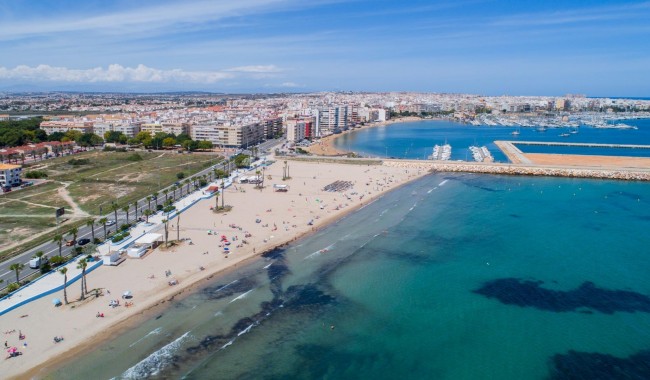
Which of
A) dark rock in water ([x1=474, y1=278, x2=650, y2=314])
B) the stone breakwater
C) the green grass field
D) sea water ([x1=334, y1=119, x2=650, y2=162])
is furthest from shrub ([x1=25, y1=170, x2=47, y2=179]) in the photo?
dark rock in water ([x1=474, y1=278, x2=650, y2=314])

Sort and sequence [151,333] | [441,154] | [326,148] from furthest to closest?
[326,148] < [441,154] < [151,333]

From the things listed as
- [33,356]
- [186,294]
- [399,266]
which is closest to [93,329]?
[33,356]

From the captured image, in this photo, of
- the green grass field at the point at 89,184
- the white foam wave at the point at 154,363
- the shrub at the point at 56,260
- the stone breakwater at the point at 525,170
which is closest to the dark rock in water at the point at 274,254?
the white foam wave at the point at 154,363

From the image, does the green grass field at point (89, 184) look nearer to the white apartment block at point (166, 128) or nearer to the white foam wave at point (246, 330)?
the white apartment block at point (166, 128)

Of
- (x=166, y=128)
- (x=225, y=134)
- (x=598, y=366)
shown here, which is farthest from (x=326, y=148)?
(x=598, y=366)

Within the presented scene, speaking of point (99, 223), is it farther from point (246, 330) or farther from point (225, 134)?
point (225, 134)
